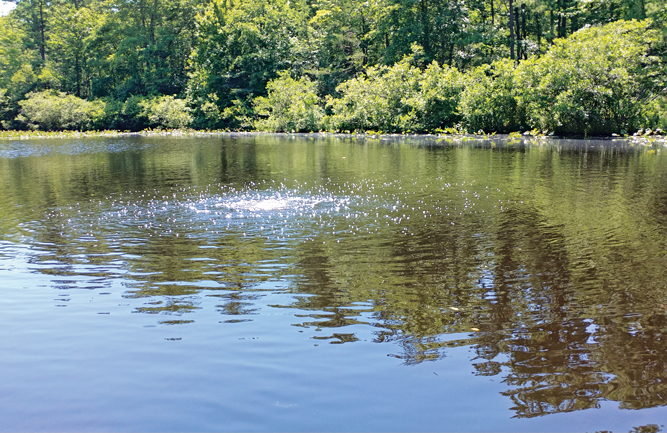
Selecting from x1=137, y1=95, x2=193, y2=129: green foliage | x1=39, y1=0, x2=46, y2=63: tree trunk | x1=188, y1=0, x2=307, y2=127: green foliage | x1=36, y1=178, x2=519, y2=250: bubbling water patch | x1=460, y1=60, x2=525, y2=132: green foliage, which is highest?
x1=39, y1=0, x2=46, y2=63: tree trunk

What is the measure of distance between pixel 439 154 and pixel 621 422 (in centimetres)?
2361

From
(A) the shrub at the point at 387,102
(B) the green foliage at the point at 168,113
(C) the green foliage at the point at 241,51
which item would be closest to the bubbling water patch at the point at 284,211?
(A) the shrub at the point at 387,102

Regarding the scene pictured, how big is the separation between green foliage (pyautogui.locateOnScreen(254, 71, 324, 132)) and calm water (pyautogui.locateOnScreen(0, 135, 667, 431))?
40129 millimetres

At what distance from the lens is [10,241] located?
9.77 m

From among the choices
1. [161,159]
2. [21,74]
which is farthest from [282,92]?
[21,74]

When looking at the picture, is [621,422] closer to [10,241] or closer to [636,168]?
[10,241]

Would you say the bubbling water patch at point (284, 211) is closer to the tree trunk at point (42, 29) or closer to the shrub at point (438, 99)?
the shrub at point (438, 99)

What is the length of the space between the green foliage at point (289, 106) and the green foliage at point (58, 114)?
74.2ft

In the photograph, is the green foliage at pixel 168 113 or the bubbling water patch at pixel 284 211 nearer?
the bubbling water patch at pixel 284 211

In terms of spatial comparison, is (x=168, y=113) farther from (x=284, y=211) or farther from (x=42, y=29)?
(x=284, y=211)

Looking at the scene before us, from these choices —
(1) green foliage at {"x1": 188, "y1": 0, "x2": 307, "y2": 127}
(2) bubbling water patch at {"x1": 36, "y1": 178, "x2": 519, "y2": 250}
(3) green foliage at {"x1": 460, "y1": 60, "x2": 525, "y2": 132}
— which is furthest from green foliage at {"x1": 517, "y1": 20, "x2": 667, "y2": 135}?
(1) green foliage at {"x1": 188, "y1": 0, "x2": 307, "y2": 127}

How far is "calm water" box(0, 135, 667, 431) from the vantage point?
393cm

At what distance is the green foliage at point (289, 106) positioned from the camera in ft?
175

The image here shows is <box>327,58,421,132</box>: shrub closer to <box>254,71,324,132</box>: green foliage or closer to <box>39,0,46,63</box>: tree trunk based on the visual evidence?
<box>254,71,324,132</box>: green foliage
